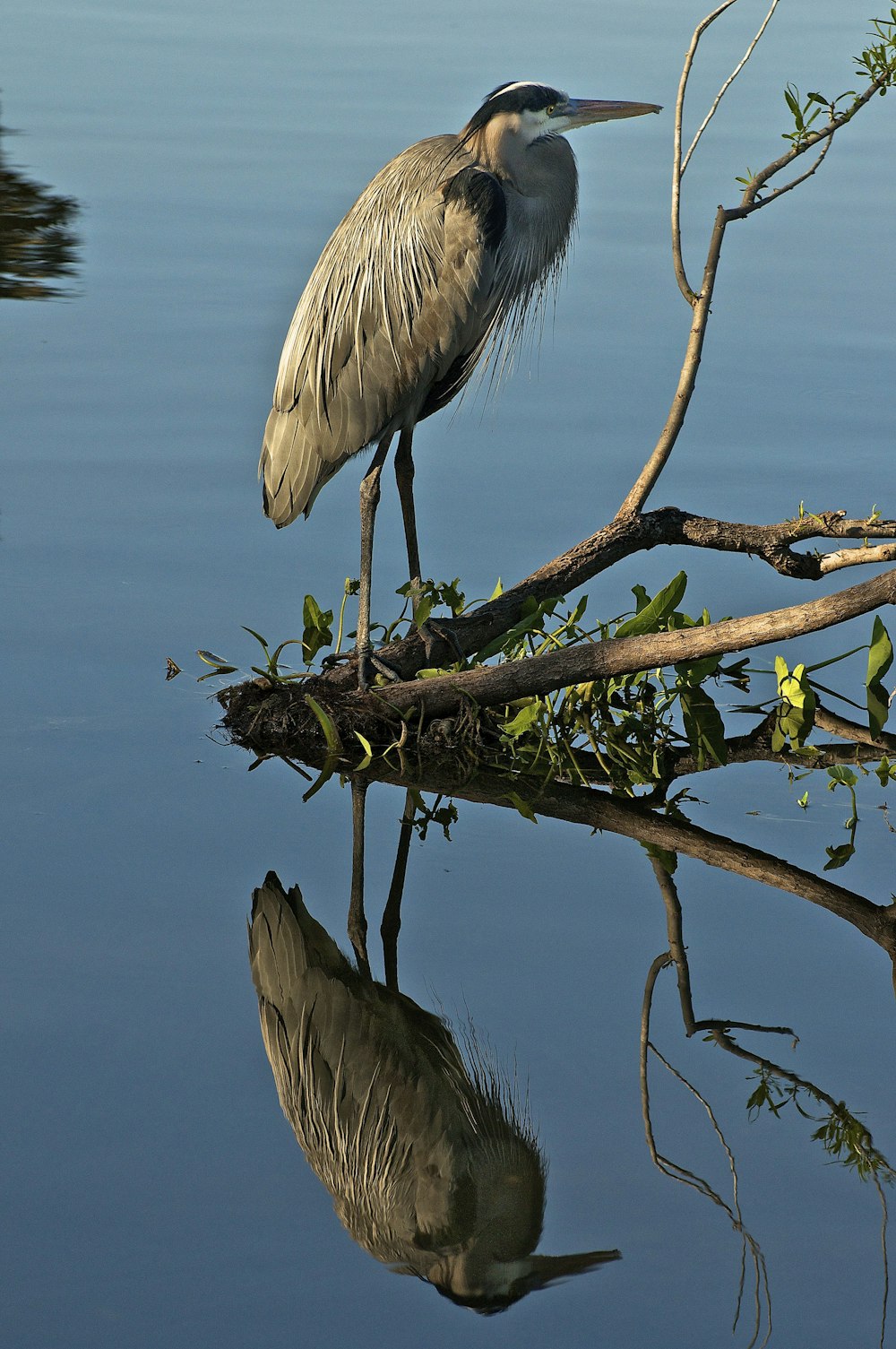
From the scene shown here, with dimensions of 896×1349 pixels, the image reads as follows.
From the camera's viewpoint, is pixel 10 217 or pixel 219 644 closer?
pixel 219 644

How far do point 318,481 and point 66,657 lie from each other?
859 millimetres

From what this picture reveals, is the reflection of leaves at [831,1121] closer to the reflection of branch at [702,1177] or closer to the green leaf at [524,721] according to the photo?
the reflection of branch at [702,1177]

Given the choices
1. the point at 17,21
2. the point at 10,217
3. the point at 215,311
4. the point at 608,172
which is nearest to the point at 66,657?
the point at 215,311

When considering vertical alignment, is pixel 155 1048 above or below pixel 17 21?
below

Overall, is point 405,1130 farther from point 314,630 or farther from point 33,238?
point 33,238

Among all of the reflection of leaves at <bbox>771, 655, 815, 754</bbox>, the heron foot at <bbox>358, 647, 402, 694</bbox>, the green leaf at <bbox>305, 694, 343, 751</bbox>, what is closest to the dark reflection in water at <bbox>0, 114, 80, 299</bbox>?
the heron foot at <bbox>358, 647, 402, 694</bbox>

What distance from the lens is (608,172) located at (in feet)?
33.7

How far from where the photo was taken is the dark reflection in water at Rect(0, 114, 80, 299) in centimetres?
813

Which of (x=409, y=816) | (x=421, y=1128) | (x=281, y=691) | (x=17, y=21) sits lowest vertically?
(x=421, y=1128)

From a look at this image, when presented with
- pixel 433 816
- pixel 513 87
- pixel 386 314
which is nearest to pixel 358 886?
pixel 433 816

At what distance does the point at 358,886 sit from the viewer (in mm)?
3816

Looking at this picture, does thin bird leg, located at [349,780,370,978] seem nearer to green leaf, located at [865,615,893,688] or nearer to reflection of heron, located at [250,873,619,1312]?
reflection of heron, located at [250,873,619,1312]

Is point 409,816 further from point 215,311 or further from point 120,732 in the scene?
point 215,311

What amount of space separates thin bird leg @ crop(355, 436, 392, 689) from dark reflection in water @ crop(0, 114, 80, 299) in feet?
12.6
